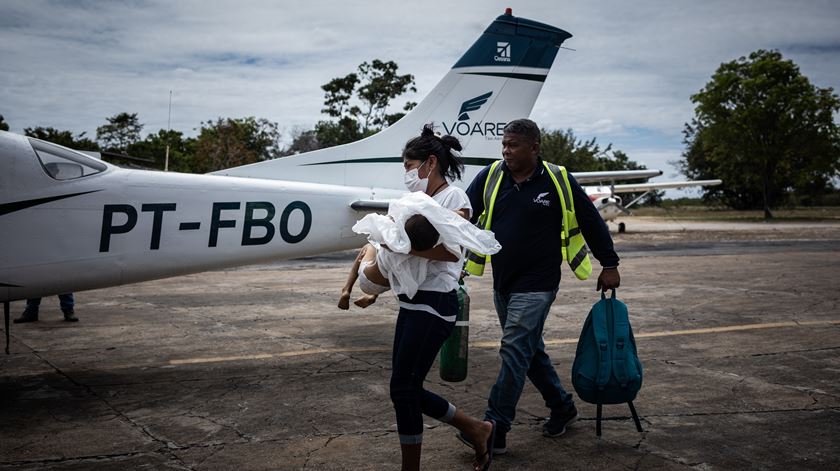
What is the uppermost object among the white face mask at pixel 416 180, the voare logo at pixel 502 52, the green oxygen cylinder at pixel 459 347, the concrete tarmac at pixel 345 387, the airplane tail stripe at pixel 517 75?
the voare logo at pixel 502 52

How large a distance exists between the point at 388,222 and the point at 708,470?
2072 millimetres

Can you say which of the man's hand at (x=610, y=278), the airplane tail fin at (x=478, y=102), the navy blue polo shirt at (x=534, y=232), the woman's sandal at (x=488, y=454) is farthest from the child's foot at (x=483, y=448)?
the airplane tail fin at (x=478, y=102)

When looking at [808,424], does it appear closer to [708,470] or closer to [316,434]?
[708,470]

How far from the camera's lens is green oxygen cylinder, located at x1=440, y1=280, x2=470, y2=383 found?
455 cm

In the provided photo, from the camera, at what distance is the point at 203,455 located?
3627 millimetres

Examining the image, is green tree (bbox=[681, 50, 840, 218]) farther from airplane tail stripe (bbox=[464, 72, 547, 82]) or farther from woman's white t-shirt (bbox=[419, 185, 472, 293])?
woman's white t-shirt (bbox=[419, 185, 472, 293])

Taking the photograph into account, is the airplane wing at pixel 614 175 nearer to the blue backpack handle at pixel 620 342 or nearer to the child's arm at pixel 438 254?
the blue backpack handle at pixel 620 342

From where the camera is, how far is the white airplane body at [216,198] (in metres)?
4.86

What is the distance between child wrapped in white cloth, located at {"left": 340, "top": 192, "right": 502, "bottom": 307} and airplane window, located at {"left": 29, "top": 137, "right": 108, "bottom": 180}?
3085mm

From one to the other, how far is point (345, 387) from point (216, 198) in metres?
1.95

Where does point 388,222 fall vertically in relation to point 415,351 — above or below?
above

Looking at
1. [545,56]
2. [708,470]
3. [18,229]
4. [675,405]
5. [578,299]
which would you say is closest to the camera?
[708,470]

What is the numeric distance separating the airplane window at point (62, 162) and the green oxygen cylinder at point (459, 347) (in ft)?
9.98

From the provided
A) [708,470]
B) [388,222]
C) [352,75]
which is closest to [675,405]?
[708,470]
